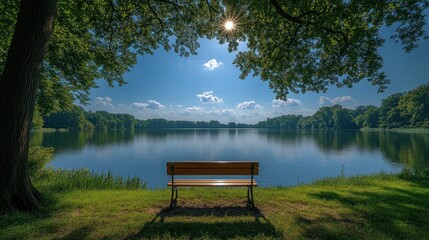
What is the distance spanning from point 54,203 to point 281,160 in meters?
22.9

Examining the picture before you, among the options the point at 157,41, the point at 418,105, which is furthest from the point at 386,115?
the point at 157,41

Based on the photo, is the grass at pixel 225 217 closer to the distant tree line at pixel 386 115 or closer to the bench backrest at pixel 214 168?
the bench backrest at pixel 214 168

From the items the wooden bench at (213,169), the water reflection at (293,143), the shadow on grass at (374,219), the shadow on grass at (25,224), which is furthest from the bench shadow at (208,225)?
the water reflection at (293,143)

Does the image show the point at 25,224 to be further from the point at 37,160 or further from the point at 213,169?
the point at 37,160

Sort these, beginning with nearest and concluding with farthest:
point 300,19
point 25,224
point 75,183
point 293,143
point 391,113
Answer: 1. point 25,224
2. point 300,19
3. point 75,183
4. point 293,143
5. point 391,113

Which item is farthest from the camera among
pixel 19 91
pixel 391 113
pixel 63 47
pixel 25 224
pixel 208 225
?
pixel 391 113

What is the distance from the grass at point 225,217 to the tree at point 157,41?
3.42ft

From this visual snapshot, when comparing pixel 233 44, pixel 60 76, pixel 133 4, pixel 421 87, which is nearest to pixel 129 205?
pixel 133 4

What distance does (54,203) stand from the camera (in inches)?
203

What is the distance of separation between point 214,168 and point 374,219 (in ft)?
11.3

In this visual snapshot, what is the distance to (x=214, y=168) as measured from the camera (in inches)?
206

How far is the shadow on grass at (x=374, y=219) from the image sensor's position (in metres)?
3.75

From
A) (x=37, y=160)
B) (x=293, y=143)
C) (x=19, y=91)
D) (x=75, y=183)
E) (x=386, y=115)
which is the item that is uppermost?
(x=386, y=115)

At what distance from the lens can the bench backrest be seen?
17.1 ft
